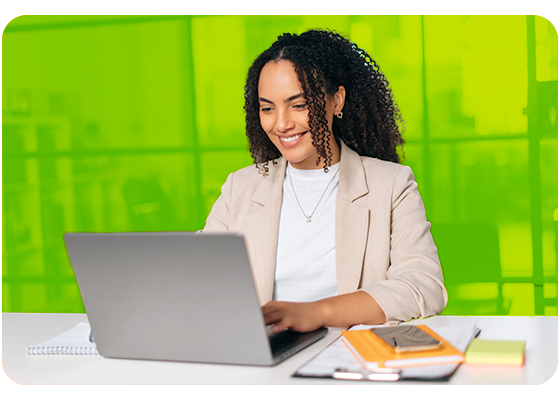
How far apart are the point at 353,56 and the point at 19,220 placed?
11.8 feet

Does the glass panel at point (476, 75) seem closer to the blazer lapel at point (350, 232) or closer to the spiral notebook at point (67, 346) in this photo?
the blazer lapel at point (350, 232)

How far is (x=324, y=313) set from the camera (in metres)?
1.27

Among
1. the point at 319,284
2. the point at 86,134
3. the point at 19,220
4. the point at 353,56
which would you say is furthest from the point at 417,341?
the point at 19,220

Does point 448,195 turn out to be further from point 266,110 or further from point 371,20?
point 266,110

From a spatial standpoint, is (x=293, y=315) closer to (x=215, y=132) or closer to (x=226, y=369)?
(x=226, y=369)

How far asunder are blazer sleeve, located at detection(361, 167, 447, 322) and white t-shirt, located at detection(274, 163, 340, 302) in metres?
0.22

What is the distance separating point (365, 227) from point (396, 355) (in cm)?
82

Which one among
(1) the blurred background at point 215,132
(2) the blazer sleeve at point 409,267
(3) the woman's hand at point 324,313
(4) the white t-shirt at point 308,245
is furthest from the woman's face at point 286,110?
(1) the blurred background at point 215,132

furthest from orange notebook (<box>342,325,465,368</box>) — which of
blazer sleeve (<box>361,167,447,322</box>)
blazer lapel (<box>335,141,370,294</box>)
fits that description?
blazer lapel (<box>335,141,370,294</box>)

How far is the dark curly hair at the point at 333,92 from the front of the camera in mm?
1861

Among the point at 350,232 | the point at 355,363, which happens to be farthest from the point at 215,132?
the point at 355,363

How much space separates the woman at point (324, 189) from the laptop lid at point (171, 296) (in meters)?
0.63

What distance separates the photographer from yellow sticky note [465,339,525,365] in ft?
3.33

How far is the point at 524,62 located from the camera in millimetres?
3959
